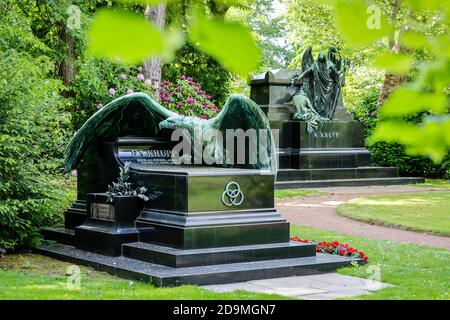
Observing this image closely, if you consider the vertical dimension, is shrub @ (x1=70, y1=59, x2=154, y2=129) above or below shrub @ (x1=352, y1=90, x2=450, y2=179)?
above

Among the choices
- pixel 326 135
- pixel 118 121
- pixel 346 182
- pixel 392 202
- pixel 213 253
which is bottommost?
pixel 213 253

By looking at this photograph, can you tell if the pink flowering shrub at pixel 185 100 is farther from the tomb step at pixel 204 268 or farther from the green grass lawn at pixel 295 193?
the tomb step at pixel 204 268

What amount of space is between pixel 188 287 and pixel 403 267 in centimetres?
333

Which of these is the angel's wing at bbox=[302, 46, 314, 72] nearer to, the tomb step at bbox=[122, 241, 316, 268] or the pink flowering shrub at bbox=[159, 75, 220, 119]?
the pink flowering shrub at bbox=[159, 75, 220, 119]

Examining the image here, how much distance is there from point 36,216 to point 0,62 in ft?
7.83

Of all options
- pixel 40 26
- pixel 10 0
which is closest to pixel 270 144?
pixel 10 0

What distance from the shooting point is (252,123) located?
10.9m

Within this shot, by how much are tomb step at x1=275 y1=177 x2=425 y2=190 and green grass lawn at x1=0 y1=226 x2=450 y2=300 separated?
10.3 m

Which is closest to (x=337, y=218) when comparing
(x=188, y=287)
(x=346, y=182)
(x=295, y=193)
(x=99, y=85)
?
(x=295, y=193)

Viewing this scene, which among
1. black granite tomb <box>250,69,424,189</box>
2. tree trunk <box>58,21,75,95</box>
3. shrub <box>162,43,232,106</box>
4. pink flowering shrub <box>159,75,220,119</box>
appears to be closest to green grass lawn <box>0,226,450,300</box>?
pink flowering shrub <box>159,75,220,119</box>

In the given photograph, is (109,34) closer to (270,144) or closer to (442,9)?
(442,9)

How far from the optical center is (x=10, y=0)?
49.4 feet

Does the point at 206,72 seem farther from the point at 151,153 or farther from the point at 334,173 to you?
the point at 151,153

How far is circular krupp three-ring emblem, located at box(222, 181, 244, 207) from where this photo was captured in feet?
33.2
